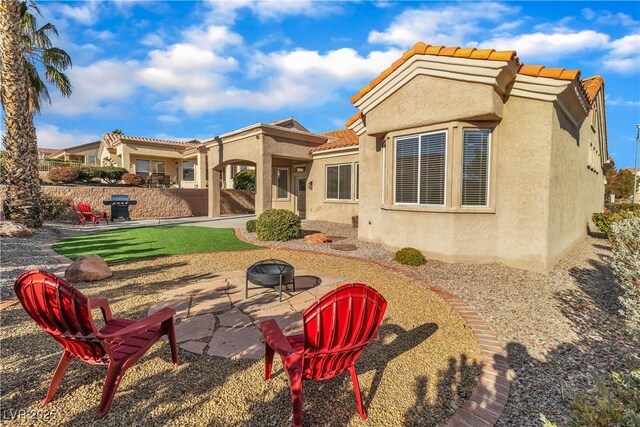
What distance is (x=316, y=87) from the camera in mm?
20609

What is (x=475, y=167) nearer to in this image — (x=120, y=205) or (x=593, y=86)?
(x=593, y=86)

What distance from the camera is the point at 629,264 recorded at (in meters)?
5.49

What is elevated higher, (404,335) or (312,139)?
(312,139)

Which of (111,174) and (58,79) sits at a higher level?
(58,79)

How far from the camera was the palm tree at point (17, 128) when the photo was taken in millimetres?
12703

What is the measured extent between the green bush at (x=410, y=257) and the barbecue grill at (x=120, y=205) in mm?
18767

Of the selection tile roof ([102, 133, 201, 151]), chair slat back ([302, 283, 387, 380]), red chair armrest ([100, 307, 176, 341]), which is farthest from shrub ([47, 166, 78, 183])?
chair slat back ([302, 283, 387, 380])

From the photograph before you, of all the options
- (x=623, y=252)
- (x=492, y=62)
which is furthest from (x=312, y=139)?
(x=623, y=252)

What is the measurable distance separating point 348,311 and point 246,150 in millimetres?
16447

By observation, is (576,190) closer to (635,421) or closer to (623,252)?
(623,252)

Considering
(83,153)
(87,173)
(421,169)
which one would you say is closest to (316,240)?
(421,169)

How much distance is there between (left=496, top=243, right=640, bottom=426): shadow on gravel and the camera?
3.20 metres

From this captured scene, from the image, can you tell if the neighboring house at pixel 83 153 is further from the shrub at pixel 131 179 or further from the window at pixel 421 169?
the window at pixel 421 169

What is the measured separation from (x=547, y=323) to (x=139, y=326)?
6220 mm
